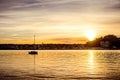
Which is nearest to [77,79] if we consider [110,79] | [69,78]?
[69,78]

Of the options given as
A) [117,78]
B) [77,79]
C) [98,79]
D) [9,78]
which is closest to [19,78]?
[9,78]

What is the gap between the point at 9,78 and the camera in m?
55.0

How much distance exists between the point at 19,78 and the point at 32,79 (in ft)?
9.54

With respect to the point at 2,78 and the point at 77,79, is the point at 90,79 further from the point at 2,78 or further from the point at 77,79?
the point at 2,78

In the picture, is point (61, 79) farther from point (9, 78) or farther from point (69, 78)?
point (9, 78)

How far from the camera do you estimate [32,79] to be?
53844 millimetres

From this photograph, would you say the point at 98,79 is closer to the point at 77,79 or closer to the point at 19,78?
the point at 77,79

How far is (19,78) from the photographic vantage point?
2174 inches

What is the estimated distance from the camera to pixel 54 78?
184 feet

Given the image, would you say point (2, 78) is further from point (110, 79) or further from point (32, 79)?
point (110, 79)

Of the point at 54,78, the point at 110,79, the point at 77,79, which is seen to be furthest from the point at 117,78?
the point at 54,78

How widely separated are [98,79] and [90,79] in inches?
58.3

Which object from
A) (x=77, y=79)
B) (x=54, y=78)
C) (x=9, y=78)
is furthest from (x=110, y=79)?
(x=9, y=78)

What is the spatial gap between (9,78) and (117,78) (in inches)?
797
